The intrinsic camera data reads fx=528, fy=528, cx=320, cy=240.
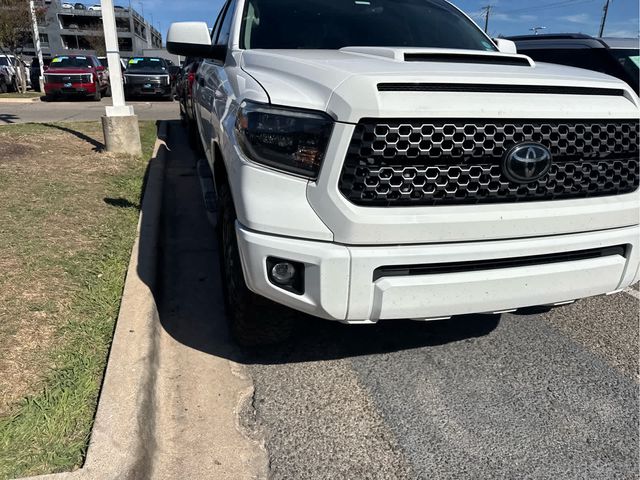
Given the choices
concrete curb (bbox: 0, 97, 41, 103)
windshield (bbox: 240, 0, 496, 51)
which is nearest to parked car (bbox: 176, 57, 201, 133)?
windshield (bbox: 240, 0, 496, 51)

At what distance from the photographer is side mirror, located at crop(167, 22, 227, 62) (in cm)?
356

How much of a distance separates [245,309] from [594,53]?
21.8ft

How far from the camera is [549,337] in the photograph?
3.24 metres

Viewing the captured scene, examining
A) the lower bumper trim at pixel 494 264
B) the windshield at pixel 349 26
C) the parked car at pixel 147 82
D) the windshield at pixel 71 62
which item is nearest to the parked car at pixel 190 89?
the windshield at pixel 349 26

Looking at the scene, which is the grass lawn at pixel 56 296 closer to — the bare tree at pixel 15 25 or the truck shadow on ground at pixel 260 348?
the truck shadow on ground at pixel 260 348

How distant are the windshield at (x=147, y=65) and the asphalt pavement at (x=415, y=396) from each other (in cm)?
1885

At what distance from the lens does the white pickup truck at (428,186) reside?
2.14m

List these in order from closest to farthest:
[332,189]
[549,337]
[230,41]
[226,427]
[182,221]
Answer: [332,189]
[226,427]
[549,337]
[230,41]
[182,221]

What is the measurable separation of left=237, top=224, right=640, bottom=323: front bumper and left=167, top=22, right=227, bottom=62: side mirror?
180cm

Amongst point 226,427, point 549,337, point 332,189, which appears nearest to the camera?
point 332,189

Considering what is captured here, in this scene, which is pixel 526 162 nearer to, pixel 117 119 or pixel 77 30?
pixel 117 119

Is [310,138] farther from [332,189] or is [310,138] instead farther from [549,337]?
[549,337]

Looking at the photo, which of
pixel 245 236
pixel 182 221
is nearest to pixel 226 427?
pixel 245 236

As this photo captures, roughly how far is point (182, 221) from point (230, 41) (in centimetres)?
221
